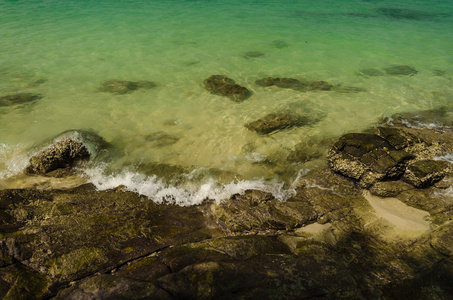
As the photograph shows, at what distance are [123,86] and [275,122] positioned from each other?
18.0ft

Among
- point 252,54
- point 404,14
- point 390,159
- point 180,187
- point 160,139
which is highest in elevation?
point 404,14

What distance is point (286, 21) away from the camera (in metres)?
18.1

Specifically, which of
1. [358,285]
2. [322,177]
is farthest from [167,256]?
[322,177]

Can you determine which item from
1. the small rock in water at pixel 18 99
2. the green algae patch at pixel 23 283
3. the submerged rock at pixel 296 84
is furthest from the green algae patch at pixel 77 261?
the submerged rock at pixel 296 84

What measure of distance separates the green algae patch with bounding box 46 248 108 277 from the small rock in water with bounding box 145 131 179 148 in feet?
11.1

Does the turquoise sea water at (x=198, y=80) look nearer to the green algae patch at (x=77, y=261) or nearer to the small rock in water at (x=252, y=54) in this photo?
the small rock in water at (x=252, y=54)

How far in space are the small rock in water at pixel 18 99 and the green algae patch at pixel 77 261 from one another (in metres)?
6.76

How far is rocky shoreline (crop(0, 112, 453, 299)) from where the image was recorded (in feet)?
9.84

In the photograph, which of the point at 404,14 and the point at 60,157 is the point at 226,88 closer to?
the point at 60,157

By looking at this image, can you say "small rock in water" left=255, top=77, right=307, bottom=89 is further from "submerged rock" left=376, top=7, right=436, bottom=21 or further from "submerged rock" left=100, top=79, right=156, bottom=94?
"submerged rock" left=376, top=7, right=436, bottom=21

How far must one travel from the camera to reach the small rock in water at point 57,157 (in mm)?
5641

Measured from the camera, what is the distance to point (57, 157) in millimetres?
5680

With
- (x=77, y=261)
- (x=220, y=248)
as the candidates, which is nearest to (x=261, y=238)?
(x=220, y=248)

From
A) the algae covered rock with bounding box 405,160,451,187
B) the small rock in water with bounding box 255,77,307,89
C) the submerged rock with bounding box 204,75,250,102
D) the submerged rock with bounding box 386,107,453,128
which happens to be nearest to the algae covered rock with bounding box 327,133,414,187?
the algae covered rock with bounding box 405,160,451,187
